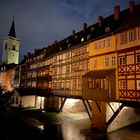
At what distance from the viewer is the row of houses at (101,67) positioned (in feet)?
63.6

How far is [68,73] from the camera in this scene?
30469mm

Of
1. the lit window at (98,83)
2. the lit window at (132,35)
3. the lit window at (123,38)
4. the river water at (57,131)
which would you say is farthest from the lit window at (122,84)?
the river water at (57,131)

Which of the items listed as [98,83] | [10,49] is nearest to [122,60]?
[98,83]

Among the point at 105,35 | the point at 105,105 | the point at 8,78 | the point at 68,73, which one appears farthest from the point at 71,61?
the point at 8,78

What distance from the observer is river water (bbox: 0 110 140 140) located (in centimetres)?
1916

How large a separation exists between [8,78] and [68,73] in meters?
35.8

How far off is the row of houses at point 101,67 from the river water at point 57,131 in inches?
157

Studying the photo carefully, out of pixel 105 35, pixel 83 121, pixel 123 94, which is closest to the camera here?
pixel 123 94

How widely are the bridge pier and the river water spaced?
805mm

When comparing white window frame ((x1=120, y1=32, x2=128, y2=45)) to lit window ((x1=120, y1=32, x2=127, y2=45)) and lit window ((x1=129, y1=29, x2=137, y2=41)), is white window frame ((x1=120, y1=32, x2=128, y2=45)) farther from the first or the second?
lit window ((x1=129, y1=29, x2=137, y2=41))

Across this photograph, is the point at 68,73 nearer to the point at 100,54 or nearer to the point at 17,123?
the point at 100,54

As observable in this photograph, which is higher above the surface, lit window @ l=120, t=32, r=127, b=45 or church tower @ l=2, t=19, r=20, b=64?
church tower @ l=2, t=19, r=20, b=64

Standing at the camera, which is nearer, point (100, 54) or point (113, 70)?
point (113, 70)

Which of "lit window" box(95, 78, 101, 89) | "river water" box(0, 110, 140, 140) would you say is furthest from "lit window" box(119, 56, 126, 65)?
"river water" box(0, 110, 140, 140)
